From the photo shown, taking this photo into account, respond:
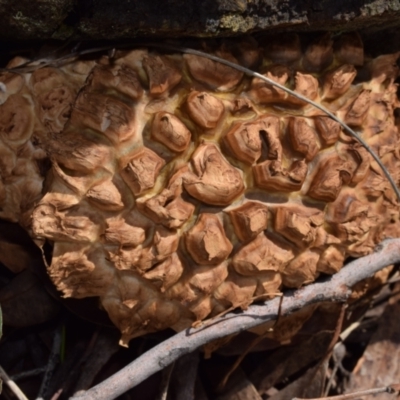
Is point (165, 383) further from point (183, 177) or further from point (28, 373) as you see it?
point (183, 177)

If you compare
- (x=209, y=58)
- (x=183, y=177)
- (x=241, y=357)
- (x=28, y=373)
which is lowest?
(x=241, y=357)

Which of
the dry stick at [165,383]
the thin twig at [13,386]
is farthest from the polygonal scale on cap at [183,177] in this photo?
the thin twig at [13,386]

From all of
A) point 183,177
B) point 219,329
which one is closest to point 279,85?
point 183,177

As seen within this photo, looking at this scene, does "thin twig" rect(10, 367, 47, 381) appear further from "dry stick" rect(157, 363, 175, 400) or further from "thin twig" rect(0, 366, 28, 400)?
"dry stick" rect(157, 363, 175, 400)

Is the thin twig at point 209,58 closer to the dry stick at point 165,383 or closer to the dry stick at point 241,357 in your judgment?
the dry stick at point 241,357

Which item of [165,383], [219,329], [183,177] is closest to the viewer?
[183,177]

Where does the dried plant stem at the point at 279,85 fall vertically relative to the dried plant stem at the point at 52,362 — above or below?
above

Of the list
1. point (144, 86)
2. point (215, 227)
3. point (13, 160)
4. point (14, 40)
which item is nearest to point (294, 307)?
point (215, 227)

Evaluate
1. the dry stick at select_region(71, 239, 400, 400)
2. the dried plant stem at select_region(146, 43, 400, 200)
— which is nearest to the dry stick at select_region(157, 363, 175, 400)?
the dry stick at select_region(71, 239, 400, 400)
